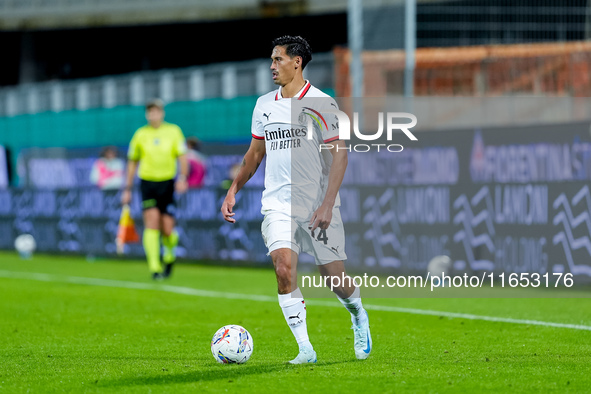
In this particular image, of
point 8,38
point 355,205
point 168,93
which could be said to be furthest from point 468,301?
point 8,38

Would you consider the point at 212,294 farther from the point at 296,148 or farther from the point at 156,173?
the point at 296,148

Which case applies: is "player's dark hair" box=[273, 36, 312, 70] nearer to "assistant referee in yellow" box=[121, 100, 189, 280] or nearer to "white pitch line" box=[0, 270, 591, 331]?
"white pitch line" box=[0, 270, 591, 331]

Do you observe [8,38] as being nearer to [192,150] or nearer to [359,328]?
[192,150]

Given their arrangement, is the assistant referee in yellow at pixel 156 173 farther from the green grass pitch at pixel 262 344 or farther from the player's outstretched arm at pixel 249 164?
Answer: the player's outstretched arm at pixel 249 164

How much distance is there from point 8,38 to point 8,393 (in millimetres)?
38250

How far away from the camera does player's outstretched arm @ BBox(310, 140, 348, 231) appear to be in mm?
6832

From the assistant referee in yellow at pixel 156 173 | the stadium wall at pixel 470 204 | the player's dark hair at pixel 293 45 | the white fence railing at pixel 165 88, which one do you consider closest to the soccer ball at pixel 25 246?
the stadium wall at pixel 470 204

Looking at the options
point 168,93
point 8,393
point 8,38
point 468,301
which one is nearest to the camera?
point 8,393

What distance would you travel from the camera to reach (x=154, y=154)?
13883 millimetres

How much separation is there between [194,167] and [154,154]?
147 inches

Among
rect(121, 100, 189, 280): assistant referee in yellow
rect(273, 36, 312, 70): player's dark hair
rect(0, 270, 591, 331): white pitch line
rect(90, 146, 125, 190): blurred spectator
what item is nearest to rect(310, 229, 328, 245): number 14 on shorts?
rect(273, 36, 312, 70): player's dark hair

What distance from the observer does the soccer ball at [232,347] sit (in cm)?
714

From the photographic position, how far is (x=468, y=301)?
37.4ft

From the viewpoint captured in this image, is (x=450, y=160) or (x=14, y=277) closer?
(x=450, y=160)
